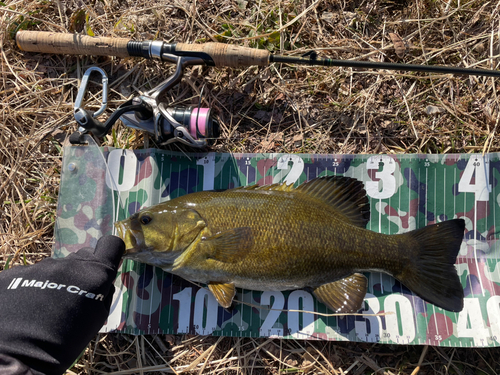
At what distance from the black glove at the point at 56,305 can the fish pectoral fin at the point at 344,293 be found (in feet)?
5.92

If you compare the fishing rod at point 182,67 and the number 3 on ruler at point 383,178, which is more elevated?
the fishing rod at point 182,67

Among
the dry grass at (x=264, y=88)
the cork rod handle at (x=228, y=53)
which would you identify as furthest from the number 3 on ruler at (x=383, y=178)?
the cork rod handle at (x=228, y=53)

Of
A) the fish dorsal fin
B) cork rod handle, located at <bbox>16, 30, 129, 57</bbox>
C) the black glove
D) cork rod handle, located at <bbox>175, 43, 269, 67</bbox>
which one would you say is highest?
cork rod handle, located at <bbox>16, 30, 129, 57</bbox>

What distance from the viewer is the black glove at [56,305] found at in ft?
7.64

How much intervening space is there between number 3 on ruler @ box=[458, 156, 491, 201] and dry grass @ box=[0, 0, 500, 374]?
0.16m

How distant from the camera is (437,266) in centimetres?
281

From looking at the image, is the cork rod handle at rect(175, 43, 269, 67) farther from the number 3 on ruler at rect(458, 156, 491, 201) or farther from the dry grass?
the number 3 on ruler at rect(458, 156, 491, 201)

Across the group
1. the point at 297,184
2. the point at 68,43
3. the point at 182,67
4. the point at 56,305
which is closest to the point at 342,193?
the point at 297,184

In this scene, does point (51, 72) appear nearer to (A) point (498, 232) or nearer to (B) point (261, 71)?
(B) point (261, 71)

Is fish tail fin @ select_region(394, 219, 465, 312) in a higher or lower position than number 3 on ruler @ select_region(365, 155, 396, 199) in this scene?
lower

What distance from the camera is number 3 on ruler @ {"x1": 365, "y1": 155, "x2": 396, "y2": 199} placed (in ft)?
10.5

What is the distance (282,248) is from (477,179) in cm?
204

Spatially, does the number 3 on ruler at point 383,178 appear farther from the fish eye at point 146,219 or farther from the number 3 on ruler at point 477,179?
the fish eye at point 146,219

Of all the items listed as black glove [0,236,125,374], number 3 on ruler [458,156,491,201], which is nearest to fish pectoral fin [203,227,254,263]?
black glove [0,236,125,374]
